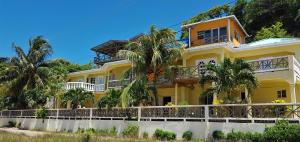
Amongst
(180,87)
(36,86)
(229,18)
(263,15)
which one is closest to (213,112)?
(180,87)

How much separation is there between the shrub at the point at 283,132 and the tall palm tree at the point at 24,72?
2660 centimetres

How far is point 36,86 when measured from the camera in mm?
35156

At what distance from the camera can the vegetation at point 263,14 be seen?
151ft

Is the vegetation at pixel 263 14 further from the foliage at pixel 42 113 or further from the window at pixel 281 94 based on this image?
the foliage at pixel 42 113

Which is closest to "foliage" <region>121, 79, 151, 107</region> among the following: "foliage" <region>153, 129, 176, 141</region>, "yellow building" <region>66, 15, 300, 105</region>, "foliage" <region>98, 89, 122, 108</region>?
"foliage" <region>98, 89, 122, 108</region>

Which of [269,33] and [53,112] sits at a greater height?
[269,33]

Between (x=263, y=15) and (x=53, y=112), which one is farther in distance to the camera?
(x=263, y=15)

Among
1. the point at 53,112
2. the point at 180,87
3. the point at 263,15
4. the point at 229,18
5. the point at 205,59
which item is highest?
the point at 263,15

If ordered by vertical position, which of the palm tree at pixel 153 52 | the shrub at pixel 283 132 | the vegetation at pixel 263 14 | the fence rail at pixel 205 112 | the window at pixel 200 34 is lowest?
the shrub at pixel 283 132

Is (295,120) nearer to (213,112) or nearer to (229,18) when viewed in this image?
(213,112)

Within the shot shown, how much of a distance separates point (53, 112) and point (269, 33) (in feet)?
89.3

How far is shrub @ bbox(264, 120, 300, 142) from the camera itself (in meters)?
14.7

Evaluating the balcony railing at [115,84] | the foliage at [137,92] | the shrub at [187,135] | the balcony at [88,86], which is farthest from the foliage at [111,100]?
the balcony at [88,86]

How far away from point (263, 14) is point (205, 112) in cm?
3612
